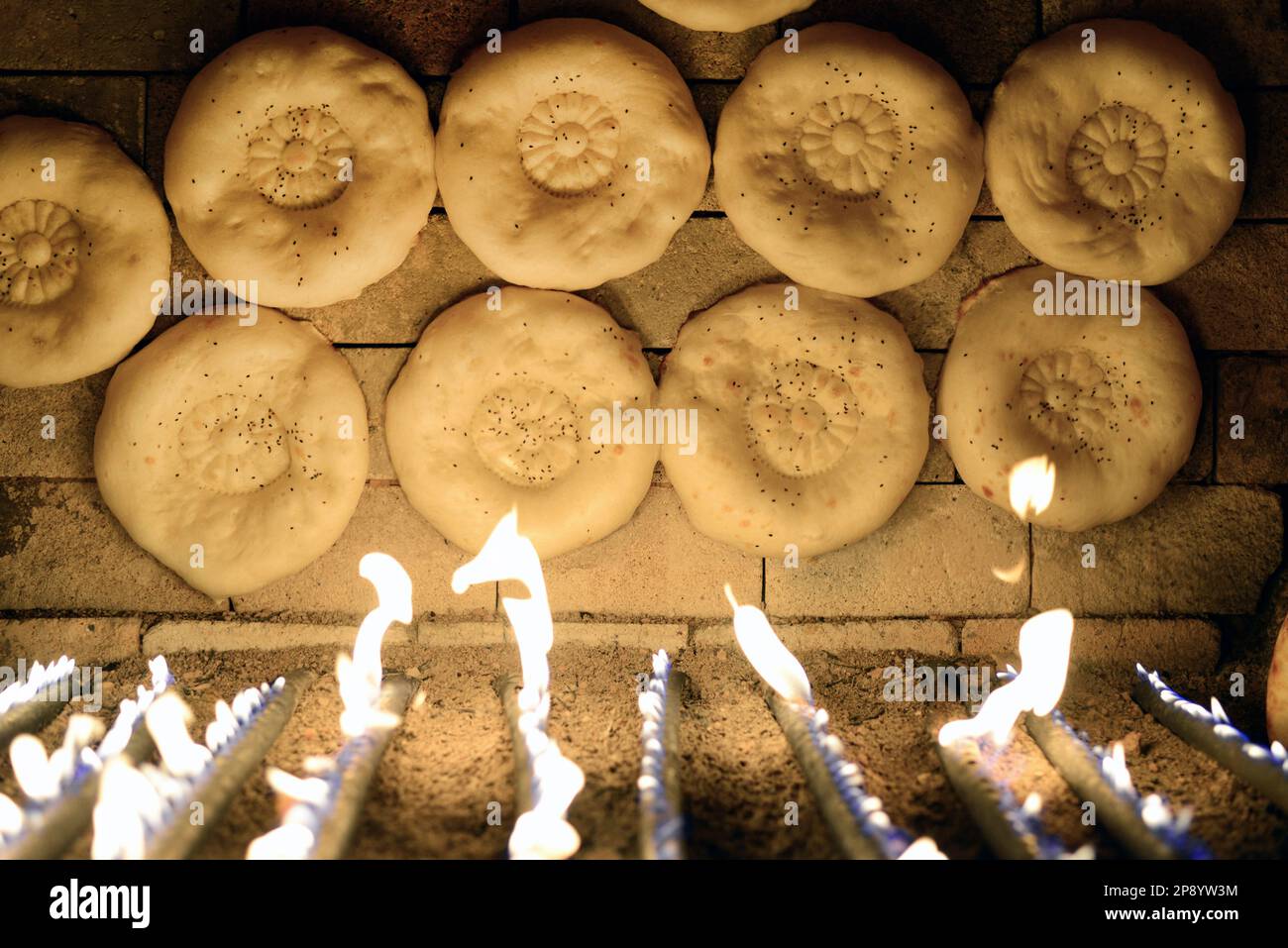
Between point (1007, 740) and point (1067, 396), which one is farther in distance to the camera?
point (1067, 396)

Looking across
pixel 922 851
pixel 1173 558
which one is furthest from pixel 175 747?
pixel 1173 558

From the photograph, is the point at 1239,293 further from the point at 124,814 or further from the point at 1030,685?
the point at 124,814

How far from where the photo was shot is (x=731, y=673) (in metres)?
2.55

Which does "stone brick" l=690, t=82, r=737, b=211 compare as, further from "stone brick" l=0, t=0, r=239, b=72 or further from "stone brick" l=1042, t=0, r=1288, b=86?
"stone brick" l=0, t=0, r=239, b=72

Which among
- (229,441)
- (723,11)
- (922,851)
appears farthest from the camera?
(229,441)

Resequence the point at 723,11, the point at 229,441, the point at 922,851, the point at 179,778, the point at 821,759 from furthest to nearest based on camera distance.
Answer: the point at 229,441 < the point at 723,11 < the point at 821,759 < the point at 179,778 < the point at 922,851

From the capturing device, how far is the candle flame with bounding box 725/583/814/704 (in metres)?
2.29

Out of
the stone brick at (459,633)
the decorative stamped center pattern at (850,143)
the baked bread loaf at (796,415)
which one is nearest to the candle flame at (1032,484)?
the baked bread loaf at (796,415)

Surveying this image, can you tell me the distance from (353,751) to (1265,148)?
296 centimetres

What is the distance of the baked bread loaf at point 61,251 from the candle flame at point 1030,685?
8.25ft

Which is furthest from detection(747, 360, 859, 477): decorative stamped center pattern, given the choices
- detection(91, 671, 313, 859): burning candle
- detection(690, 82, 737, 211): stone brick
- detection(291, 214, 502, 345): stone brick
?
detection(91, 671, 313, 859): burning candle

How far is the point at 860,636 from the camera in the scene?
2611mm
